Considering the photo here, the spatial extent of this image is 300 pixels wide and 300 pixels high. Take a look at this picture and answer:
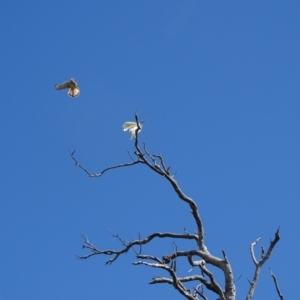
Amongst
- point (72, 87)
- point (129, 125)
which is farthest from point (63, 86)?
point (129, 125)

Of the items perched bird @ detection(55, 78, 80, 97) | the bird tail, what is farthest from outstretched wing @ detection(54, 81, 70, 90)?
the bird tail

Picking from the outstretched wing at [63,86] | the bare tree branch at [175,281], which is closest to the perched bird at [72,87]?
the outstretched wing at [63,86]

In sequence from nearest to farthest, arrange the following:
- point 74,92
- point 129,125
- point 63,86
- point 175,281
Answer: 1. point 175,281
2. point 129,125
3. point 74,92
4. point 63,86

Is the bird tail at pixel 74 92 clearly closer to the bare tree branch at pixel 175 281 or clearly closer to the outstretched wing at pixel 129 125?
the outstretched wing at pixel 129 125

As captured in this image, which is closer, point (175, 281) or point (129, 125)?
point (175, 281)

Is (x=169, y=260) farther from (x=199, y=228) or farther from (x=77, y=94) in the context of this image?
(x=77, y=94)

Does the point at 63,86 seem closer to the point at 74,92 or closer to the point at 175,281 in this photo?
the point at 74,92

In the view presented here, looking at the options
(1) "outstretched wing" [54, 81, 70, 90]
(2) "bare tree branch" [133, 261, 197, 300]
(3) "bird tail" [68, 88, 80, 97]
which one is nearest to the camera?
(2) "bare tree branch" [133, 261, 197, 300]

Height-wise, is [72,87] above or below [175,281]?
above

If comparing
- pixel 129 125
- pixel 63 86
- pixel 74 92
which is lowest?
pixel 129 125

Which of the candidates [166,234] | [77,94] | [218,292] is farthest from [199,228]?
[77,94]

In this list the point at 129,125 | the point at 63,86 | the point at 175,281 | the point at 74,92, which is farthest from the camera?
the point at 63,86

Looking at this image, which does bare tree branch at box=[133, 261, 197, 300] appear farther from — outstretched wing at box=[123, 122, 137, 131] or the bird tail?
the bird tail

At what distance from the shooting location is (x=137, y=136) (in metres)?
9.46
